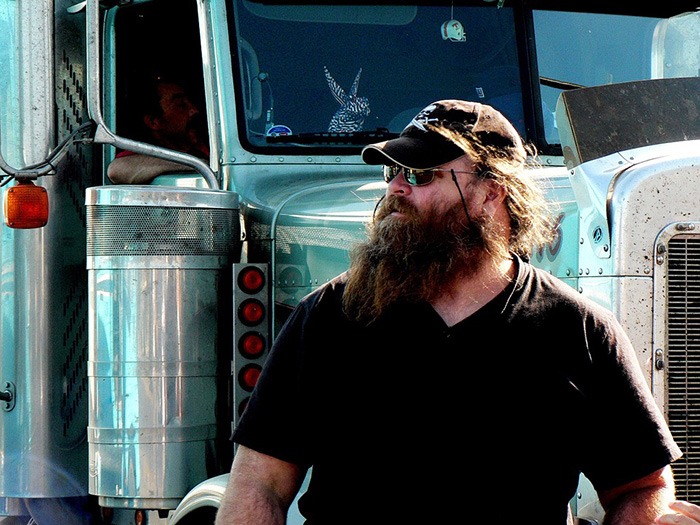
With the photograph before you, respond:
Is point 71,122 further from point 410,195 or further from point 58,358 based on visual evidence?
point 410,195

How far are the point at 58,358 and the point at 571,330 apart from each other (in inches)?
104

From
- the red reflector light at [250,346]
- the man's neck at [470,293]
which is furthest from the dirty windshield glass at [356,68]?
the man's neck at [470,293]

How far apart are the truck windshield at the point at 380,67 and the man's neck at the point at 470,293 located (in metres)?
1.78

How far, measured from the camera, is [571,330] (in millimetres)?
2426

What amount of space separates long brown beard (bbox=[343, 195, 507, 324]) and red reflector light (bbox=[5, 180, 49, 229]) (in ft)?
6.76

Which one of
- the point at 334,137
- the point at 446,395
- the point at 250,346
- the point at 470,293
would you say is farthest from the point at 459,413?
the point at 334,137

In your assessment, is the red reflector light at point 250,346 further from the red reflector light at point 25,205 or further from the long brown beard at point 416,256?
the long brown beard at point 416,256

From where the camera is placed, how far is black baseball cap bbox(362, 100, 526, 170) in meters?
2.52

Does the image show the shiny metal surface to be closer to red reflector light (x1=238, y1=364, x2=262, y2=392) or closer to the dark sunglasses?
red reflector light (x1=238, y1=364, x2=262, y2=392)

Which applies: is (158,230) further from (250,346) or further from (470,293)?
(470,293)

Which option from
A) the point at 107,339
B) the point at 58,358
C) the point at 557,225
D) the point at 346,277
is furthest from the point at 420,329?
the point at 58,358

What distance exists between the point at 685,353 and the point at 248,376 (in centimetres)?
146

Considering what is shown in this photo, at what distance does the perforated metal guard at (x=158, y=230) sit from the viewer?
387cm

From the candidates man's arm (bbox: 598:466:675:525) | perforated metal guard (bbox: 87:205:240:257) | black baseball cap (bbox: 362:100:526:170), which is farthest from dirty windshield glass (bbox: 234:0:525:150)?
man's arm (bbox: 598:466:675:525)
